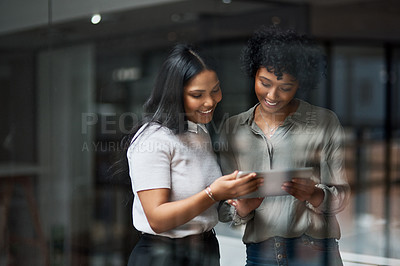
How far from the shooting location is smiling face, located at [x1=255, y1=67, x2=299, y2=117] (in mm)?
1884

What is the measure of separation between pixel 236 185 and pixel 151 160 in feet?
1.11

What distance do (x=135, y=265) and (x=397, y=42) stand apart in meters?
4.16

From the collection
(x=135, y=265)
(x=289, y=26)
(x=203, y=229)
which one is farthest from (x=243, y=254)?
(x=289, y=26)

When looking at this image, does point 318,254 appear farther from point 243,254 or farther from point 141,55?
point 141,55

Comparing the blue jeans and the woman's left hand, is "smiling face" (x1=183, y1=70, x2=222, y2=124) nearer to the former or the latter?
the woman's left hand

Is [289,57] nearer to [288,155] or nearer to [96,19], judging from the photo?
[288,155]

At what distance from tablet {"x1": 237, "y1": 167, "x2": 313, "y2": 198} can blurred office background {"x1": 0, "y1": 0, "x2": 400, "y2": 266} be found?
0.18 metres

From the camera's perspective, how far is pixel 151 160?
201 cm

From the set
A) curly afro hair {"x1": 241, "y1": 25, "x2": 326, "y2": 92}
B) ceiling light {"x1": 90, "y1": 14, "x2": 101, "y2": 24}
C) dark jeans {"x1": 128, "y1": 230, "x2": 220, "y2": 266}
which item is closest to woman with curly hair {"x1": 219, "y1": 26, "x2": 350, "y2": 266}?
curly afro hair {"x1": 241, "y1": 25, "x2": 326, "y2": 92}

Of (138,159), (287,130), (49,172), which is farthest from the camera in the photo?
(49,172)

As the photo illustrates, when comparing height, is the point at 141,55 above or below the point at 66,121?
above

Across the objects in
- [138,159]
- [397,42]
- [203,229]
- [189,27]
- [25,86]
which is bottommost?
[203,229]

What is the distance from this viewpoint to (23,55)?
3.48m

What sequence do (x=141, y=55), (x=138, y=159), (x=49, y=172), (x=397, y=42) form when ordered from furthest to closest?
(x=397, y=42)
(x=49, y=172)
(x=141, y=55)
(x=138, y=159)
